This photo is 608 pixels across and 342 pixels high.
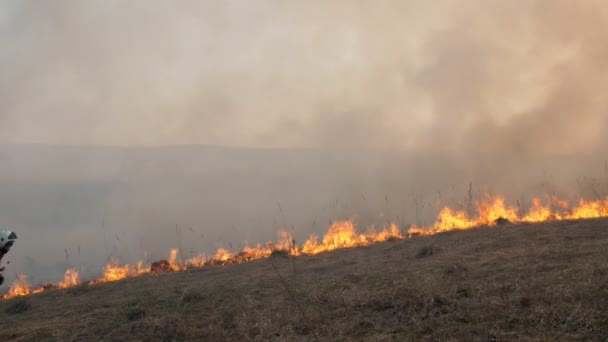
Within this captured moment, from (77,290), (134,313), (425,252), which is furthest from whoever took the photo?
(77,290)

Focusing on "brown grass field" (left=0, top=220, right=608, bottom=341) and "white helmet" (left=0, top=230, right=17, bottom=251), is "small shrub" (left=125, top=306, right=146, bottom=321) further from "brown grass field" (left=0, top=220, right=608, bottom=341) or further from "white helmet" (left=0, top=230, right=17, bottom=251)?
"white helmet" (left=0, top=230, right=17, bottom=251)

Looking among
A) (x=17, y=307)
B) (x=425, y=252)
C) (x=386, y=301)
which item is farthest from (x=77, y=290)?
(x=386, y=301)

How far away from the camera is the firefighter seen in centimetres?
1038

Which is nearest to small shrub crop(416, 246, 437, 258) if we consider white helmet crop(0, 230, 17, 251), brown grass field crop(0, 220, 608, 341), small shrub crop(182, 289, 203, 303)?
brown grass field crop(0, 220, 608, 341)

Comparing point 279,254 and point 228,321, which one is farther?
point 279,254

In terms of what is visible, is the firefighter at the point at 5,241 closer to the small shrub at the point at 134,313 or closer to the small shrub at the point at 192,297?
the small shrub at the point at 134,313

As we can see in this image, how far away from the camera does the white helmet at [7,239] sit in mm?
10375

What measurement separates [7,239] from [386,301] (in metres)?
8.29

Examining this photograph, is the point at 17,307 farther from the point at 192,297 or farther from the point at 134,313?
the point at 192,297

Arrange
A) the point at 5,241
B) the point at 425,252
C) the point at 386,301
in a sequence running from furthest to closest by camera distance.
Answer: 1. the point at 425,252
2. the point at 5,241
3. the point at 386,301

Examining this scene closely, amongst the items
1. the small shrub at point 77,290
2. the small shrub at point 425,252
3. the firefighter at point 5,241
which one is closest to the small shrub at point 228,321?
the firefighter at point 5,241

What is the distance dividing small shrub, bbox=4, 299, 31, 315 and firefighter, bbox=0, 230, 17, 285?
95.4 inches

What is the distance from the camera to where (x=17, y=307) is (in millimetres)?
12680

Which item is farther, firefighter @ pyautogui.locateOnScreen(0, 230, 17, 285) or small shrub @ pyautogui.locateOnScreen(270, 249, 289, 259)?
small shrub @ pyautogui.locateOnScreen(270, 249, 289, 259)
